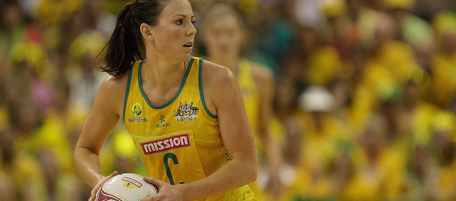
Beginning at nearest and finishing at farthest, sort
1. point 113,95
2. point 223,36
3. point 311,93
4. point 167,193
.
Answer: point 167,193
point 113,95
point 223,36
point 311,93

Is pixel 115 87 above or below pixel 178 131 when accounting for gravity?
above

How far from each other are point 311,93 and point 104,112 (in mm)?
4637

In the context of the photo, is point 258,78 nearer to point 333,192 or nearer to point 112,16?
→ point 333,192

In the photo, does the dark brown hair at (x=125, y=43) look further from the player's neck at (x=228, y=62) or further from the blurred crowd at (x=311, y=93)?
the blurred crowd at (x=311, y=93)

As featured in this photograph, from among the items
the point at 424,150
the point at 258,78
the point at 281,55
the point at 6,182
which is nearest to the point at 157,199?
the point at 258,78

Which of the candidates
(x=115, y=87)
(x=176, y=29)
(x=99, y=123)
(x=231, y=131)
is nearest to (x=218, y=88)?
(x=231, y=131)

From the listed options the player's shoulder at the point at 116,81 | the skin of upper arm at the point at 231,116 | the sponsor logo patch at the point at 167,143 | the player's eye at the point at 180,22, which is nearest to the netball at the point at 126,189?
the sponsor logo patch at the point at 167,143

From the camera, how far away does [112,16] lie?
28.3ft

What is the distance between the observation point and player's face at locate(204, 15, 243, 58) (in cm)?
539

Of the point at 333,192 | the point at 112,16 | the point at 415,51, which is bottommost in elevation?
the point at 333,192

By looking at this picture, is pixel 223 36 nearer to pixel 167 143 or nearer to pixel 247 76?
pixel 247 76

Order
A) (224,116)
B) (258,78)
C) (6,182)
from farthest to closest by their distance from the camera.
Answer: (6,182) → (258,78) → (224,116)

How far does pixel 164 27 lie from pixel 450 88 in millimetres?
5957

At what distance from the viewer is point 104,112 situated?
3496 millimetres
